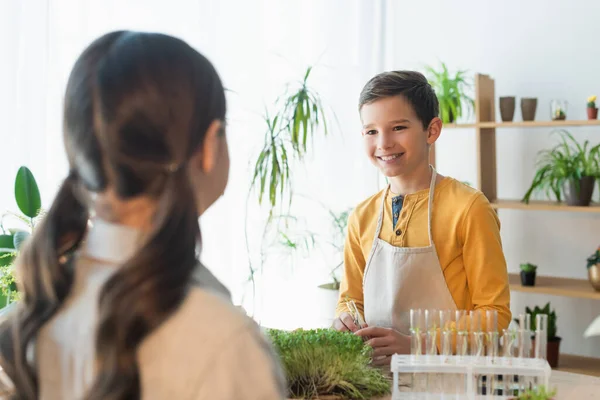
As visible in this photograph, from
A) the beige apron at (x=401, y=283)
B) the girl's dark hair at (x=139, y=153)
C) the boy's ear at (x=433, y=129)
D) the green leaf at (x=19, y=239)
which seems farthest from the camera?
the green leaf at (x=19, y=239)

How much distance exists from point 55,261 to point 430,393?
3.01ft

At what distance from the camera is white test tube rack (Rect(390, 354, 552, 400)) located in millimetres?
1562

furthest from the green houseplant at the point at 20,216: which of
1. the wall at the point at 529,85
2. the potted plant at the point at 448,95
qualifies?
the wall at the point at 529,85

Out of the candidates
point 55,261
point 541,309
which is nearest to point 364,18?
point 541,309

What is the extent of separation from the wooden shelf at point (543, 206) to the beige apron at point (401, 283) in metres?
2.15

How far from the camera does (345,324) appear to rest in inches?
83.1

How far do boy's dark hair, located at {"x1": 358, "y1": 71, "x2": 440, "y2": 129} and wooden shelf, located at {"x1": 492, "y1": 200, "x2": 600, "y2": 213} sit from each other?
218 centimetres

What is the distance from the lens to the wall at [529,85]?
4465 millimetres

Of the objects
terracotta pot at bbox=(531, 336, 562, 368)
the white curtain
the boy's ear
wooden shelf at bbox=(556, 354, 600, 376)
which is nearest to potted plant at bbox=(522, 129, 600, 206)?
terracotta pot at bbox=(531, 336, 562, 368)

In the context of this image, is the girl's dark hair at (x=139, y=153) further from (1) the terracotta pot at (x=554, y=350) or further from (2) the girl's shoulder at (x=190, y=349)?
(1) the terracotta pot at (x=554, y=350)

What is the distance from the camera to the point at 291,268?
4.65 metres

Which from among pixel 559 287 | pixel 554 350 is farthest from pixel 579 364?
pixel 559 287

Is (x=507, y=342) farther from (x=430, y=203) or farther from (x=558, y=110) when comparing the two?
(x=558, y=110)

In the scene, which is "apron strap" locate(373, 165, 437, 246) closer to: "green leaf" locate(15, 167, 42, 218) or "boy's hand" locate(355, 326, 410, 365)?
"boy's hand" locate(355, 326, 410, 365)
